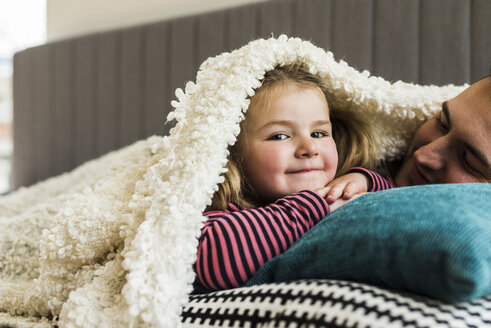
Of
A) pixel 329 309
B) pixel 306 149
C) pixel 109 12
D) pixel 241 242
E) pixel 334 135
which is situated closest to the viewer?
pixel 329 309

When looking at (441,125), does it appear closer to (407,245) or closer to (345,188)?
(345,188)

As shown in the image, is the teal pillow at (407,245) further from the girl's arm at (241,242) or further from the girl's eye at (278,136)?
the girl's eye at (278,136)

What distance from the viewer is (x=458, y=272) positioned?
0.42 metres

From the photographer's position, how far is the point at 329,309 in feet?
1.53

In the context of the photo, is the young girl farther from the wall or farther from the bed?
the wall

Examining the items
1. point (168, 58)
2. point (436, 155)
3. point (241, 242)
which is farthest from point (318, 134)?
point (168, 58)

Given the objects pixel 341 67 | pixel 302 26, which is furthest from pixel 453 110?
pixel 302 26

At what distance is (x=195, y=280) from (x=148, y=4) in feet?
6.17

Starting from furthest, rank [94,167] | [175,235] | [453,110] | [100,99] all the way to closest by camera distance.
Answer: [100,99]
[94,167]
[453,110]
[175,235]

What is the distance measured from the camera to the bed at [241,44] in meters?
0.46

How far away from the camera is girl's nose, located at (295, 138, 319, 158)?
785 millimetres

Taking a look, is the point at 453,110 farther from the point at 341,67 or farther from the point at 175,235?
the point at 175,235

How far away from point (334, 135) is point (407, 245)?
57 cm

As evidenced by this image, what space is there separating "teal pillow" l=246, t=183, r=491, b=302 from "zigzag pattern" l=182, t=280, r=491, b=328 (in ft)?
0.06
